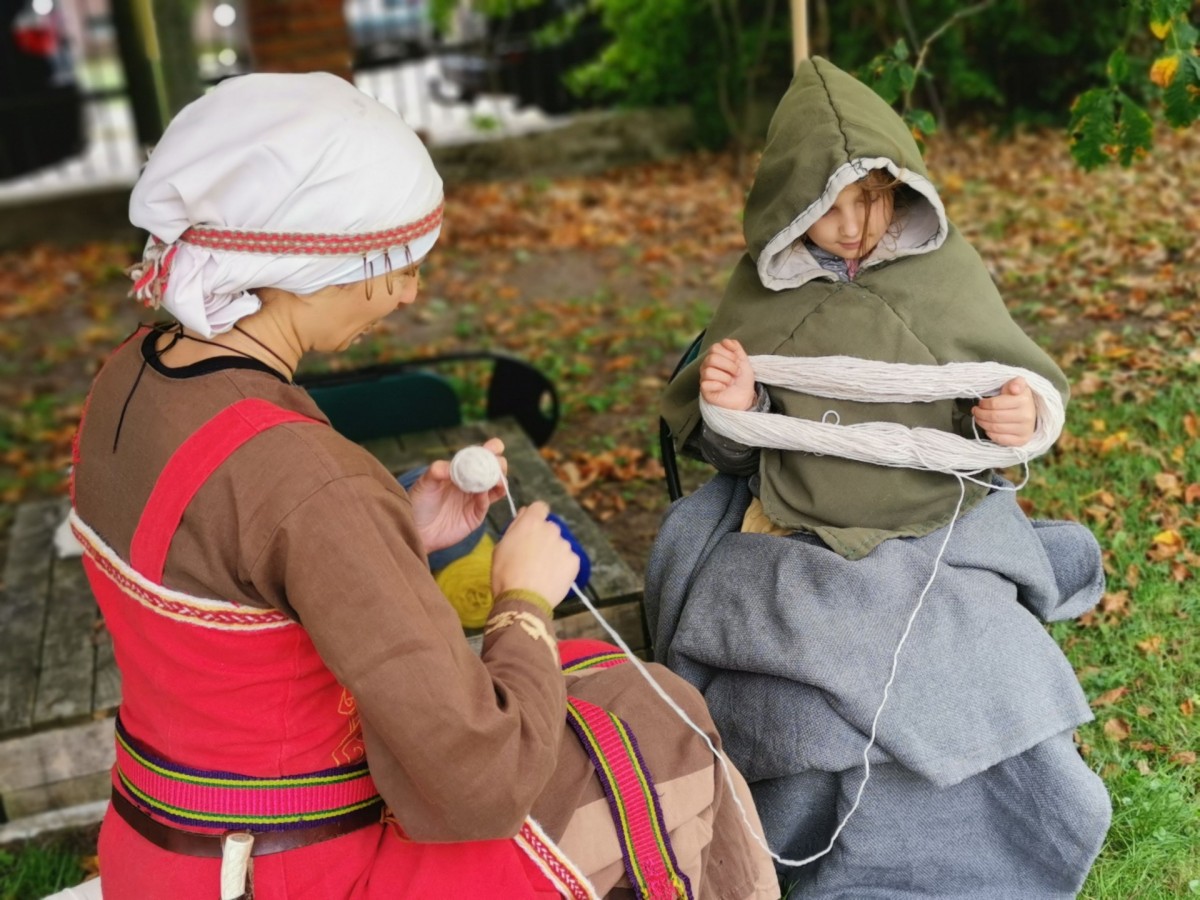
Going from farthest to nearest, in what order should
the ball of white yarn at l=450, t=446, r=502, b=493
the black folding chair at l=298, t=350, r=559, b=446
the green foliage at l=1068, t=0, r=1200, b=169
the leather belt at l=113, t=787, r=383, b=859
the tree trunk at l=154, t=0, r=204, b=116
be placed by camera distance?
the tree trunk at l=154, t=0, r=204, b=116
the black folding chair at l=298, t=350, r=559, b=446
the green foliage at l=1068, t=0, r=1200, b=169
the ball of white yarn at l=450, t=446, r=502, b=493
the leather belt at l=113, t=787, r=383, b=859

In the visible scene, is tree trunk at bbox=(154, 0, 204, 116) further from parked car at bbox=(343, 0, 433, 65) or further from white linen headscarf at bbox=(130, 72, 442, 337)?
white linen headscarf at bbox=(130, 72, 442, 337)

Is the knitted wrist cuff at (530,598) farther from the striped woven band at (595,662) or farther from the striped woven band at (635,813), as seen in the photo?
the striped woven band at (595,662)

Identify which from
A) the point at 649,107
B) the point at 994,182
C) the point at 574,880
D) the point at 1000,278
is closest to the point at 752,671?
the point at 574,880

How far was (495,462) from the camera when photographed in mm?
2176

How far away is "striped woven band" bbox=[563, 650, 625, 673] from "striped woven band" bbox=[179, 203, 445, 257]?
2.99ft

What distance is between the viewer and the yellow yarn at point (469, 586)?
10.6 ft

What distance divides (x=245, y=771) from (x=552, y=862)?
0.51m

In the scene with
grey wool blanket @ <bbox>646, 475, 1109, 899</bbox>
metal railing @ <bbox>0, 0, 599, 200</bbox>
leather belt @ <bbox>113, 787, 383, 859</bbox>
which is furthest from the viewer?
metal railing @ <bbox>0, 0, 599, 200</bbox>

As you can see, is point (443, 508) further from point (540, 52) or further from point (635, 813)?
point (540, 52)

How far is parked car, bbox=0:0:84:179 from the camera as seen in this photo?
10336mm

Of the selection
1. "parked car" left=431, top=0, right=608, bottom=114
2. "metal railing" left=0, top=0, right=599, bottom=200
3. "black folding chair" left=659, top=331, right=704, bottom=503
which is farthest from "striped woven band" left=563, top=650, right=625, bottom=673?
"parked car" left=431, top=0, right=608, bottom=114

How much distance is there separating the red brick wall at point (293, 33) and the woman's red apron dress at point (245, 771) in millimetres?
7050

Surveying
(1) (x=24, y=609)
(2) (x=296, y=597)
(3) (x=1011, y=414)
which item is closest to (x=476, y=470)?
(2) (x=296, y=597)

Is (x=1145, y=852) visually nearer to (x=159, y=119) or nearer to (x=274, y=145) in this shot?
(x=274, y=145)
